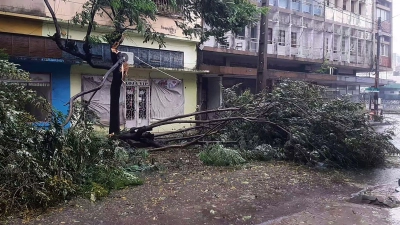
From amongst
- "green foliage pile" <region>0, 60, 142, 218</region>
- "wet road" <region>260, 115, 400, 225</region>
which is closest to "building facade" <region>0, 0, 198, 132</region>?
"green foliage pile" <region>0, 60, 142, 218</region>

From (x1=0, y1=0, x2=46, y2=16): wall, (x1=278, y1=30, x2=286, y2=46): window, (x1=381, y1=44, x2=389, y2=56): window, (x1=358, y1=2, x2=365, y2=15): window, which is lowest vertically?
(x1=0, y1=0, x2=46, y2=16): wall

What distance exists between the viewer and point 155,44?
15938 mm

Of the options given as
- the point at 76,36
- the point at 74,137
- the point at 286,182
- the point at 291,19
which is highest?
the point at 291,19

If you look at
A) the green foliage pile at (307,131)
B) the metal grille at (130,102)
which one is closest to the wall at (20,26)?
the metal grille at (130,102)

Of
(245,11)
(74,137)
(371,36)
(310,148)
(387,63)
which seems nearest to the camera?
(74,137)

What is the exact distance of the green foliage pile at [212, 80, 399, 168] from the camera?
9.12m

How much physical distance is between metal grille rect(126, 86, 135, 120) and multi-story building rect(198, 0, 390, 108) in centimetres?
369

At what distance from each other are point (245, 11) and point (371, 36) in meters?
24.3

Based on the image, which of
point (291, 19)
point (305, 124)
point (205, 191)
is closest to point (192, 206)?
point (205, 191)

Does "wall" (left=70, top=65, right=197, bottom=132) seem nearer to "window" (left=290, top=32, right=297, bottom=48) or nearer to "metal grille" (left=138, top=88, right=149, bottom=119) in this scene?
"metal grille" (left=138, top=88, right=149, bottom=119)

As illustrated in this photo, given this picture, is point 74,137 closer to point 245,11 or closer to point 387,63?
point 245,11

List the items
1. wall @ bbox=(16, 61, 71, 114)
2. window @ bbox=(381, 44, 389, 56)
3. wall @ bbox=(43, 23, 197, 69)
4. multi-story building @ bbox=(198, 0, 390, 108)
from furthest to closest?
window @ bbox=(381, 44, 389, 56)
multi-story building @ bbox=(198, 0, 390, 108)
wall @ bbox=(43, 23, 197, 69)
wall @ bbox=(16, 61, 71, 114)

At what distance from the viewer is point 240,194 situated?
6.54m

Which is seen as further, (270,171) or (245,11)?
(245,11)
